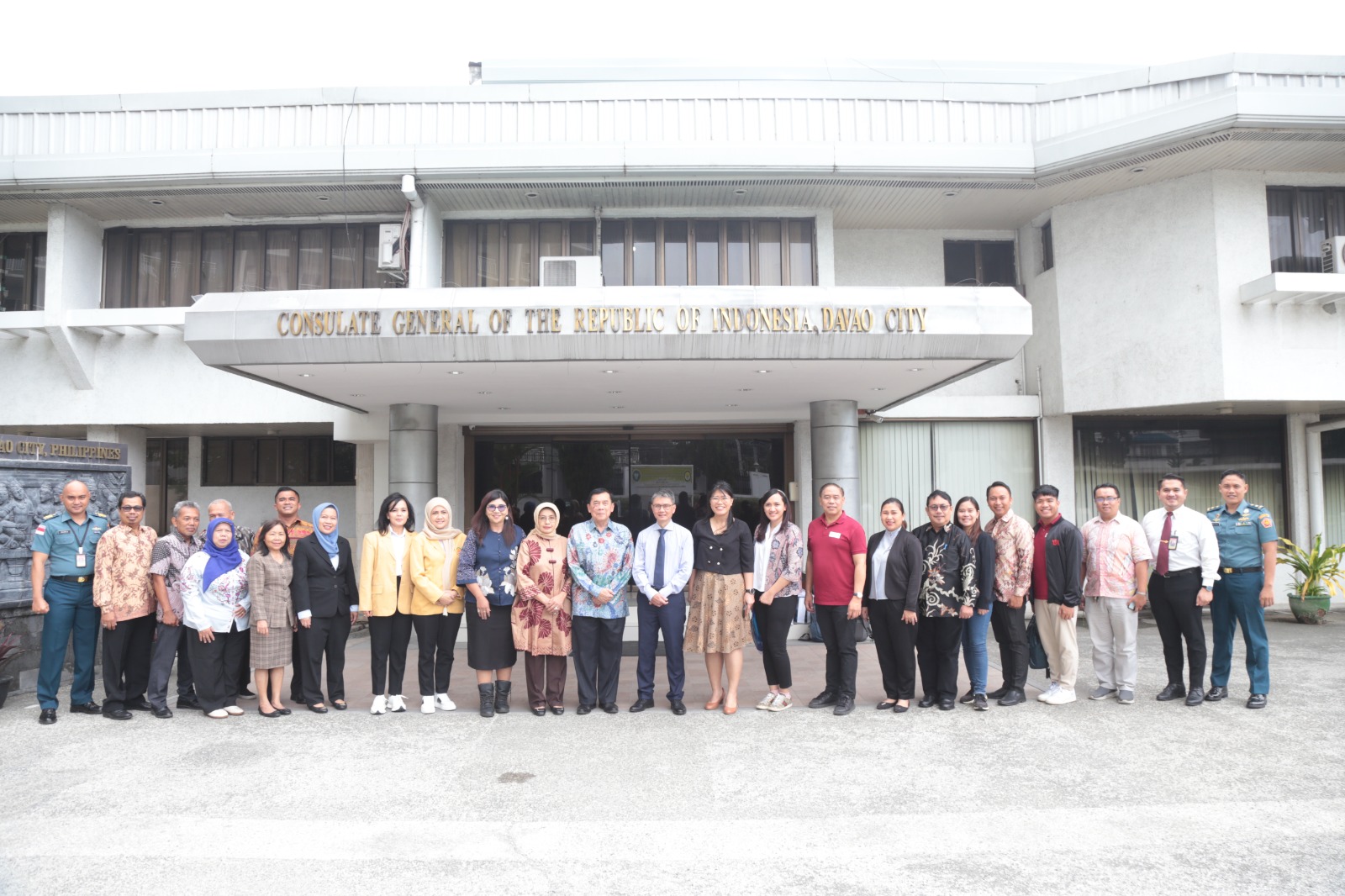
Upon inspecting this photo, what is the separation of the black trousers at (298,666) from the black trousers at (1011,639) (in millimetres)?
5402

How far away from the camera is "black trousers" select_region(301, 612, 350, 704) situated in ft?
21.8

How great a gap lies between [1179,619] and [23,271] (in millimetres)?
16104

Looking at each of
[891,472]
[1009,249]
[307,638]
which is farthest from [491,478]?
[1009,249]

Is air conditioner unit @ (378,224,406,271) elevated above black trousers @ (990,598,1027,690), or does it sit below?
above

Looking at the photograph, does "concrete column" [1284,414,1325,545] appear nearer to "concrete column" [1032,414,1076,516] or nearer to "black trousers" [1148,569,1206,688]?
"concrete column" [1032,414,1076,516]

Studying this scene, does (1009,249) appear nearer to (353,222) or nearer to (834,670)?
(834,670)

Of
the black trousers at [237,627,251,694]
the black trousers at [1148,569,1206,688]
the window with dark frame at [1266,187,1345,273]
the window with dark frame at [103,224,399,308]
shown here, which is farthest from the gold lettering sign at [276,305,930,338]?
the window with dark frame at [1266,187,1345,273]

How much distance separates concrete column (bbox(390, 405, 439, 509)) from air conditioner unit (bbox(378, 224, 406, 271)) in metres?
2.26

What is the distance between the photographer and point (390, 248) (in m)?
12.3

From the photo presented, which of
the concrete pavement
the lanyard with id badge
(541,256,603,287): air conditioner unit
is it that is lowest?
the concrete pavement

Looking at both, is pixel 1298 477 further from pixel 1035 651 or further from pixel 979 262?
pixel 1035 651

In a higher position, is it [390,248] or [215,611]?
[390,248]

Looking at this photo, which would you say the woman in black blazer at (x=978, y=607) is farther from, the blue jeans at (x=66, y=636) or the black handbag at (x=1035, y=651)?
the blue jeans at (x=66, y=636)

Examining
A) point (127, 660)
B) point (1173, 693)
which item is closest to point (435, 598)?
point (127, 660)
